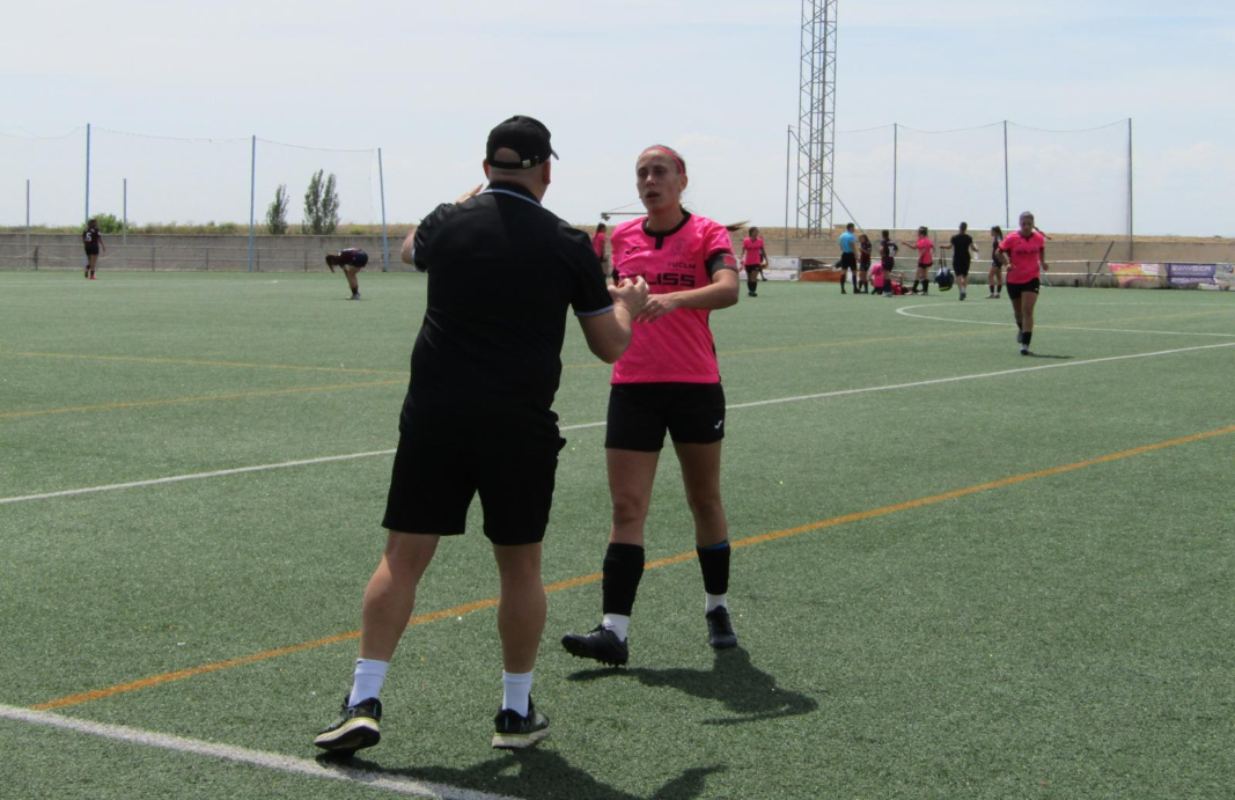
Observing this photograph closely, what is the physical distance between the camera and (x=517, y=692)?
5.05 m

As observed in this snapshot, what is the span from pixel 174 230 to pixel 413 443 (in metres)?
62.3

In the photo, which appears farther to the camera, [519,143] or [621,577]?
[621,577]

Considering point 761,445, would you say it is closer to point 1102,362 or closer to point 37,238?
point 1102,362

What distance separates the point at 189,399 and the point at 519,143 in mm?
10297

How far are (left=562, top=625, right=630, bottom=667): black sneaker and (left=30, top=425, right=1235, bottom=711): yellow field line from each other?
0.91 meters

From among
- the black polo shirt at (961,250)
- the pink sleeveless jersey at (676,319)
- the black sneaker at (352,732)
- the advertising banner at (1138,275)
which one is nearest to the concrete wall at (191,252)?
the black polo shirt at (961,250)

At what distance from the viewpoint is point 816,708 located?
5434mm

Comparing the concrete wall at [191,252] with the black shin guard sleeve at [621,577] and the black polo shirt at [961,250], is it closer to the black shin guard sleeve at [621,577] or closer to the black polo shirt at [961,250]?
the black polo shirt at [961,250]

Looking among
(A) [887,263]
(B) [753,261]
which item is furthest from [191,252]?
(A) [887,263]

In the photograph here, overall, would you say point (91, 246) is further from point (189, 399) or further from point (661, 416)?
point (661, 416)

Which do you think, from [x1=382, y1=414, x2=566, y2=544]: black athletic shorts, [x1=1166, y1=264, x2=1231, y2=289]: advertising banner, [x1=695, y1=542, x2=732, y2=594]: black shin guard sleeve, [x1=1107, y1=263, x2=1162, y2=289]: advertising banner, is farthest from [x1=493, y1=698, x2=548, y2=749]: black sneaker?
[x1=1107, y1=263, x2=1162, y2=289]: advertising banner

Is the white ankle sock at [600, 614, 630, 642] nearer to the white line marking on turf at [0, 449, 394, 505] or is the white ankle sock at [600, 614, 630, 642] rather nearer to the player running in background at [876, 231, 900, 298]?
the white line marking on turf at [0, 449, 394, 505]

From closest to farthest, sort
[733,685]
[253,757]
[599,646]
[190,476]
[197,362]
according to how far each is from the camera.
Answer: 1. [253,757]
2. [733,685]
3. [599,646]
4. [190,476]
5. [197,362]

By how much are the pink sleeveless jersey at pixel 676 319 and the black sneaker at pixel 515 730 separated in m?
1.71
